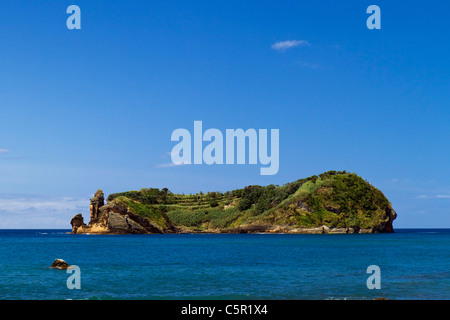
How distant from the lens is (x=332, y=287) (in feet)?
136

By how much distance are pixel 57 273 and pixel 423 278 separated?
1674 inches

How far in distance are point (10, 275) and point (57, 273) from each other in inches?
222
